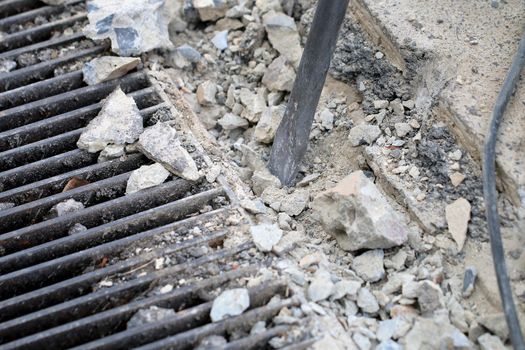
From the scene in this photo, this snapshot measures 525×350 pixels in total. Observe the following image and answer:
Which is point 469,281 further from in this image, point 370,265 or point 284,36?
point 284,36

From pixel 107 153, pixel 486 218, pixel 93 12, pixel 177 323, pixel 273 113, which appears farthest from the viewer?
pixel 93 12

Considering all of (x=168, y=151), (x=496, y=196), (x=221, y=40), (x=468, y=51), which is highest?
(x=468, y=51)

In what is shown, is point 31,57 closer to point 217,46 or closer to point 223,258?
point 217,46

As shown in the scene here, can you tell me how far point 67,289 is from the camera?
6.49ft

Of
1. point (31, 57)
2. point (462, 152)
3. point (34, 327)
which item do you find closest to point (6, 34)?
point (31, 57)

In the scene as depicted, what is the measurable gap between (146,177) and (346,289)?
680mm

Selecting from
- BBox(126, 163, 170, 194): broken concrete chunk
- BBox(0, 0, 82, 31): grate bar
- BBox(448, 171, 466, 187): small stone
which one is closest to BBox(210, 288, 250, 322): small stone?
BBox(126, 163, 170, 194): broken concrete chunk

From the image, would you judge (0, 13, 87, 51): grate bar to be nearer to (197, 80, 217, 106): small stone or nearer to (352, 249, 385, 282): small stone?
(197, 80, 217, 106): small stone

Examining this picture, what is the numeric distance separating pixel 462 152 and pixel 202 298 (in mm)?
847

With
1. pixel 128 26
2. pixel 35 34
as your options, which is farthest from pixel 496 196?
pixel 35 34

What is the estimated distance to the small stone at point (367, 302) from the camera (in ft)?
6.40

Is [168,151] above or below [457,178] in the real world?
below

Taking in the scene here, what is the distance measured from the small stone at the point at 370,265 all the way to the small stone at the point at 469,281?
8.4 inches

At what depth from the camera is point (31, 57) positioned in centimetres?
260
